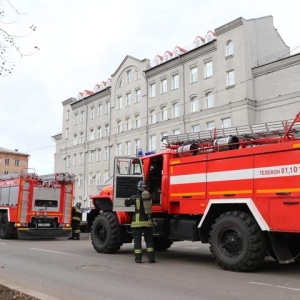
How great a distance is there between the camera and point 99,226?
36.9 ft

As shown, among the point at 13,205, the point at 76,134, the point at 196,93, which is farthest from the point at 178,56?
the point at 13,205

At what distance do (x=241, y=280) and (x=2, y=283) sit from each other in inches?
163

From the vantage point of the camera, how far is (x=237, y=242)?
7.94 meters

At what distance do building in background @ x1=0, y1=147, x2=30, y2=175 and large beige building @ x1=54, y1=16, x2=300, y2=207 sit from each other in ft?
141

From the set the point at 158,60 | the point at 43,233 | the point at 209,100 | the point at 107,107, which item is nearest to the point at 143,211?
the point at 43,233

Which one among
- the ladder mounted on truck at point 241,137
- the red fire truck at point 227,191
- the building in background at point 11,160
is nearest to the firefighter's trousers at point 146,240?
the red fire truck at point 227,191

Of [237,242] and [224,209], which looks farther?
[224,209]

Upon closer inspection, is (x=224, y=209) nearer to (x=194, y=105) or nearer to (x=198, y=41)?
(x=194, y=105)

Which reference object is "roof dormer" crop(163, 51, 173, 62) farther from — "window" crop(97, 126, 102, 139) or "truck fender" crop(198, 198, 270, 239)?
"truck fender" crop(198, 198, 270, 239)

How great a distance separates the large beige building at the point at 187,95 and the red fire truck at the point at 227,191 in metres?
16.3

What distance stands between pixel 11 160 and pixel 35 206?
261ft

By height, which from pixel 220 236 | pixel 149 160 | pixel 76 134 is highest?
pixel 76 134

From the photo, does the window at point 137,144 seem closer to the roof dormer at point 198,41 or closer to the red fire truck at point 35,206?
the roof dormer at point 198,41

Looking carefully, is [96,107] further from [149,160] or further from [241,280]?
[241,280]
